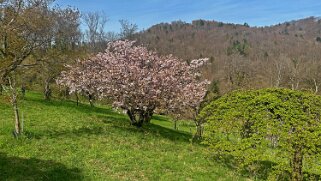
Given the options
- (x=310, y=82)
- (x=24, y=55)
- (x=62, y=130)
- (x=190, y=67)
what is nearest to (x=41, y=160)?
(x=62, y=130)

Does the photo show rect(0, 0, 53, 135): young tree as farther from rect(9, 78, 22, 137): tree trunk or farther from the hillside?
the hillside

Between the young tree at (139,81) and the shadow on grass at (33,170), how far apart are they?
8513mm

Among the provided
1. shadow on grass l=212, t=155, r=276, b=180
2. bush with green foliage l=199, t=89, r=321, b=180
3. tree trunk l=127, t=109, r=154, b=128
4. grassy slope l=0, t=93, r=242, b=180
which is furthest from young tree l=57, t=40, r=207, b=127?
shadow on grass l=212, t=155, r=276, b=180

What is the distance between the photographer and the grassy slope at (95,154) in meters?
16.4

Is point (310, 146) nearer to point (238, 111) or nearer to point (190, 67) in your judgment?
point (238, 111)

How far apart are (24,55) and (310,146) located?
51.6 ft

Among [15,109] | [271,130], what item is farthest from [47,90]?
[271,130]

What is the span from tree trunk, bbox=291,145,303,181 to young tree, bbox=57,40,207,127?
10226 mm

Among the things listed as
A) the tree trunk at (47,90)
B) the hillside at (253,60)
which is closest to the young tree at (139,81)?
the tree trunk at (47,90)

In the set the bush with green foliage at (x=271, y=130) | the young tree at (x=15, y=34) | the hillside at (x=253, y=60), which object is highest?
the hillside at (x=253, y=60)

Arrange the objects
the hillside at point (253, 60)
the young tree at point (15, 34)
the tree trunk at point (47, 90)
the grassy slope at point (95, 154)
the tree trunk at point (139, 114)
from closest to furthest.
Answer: the grassy slope at point (95, 154) → the young tree at point (15, 34) → the tree trunk at point (139, 114) → the tree trunk at point (47, 90) → the hillside at point (253, 60)

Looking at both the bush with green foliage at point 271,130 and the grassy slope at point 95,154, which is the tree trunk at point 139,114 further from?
the bush with green foliage at point 271,130

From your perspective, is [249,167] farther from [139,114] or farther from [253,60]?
[253,60]

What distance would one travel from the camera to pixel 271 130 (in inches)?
680
